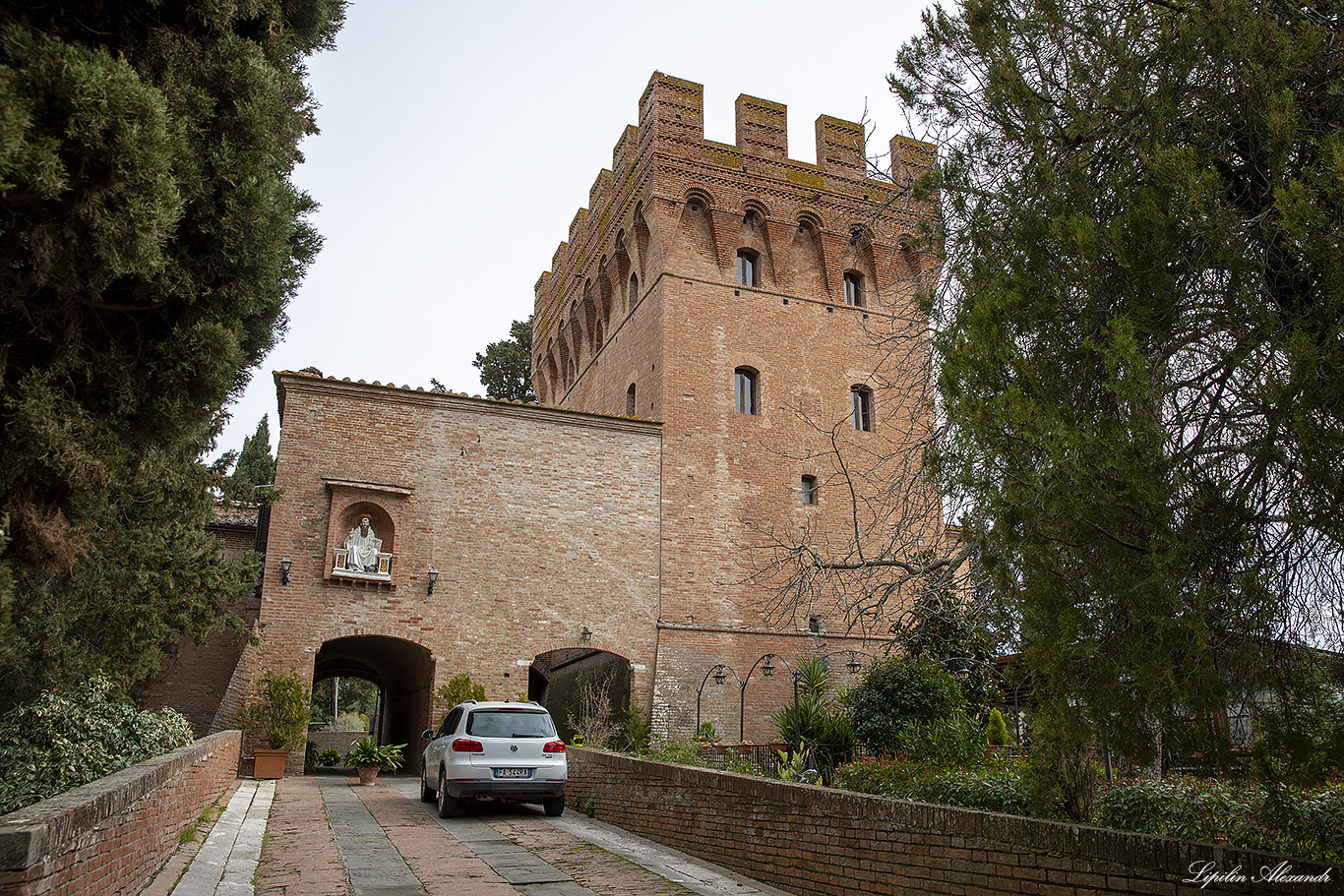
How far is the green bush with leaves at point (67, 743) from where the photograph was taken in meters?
7.42

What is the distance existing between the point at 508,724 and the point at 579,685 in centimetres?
1040

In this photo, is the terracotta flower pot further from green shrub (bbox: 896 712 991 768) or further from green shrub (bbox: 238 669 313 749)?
green shrub (bbox: 896 712 991 768)

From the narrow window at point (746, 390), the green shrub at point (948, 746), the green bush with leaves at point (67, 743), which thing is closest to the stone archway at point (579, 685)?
the narrow window at point (746, 390)

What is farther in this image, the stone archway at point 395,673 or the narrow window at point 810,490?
the narrow window at point 810,490

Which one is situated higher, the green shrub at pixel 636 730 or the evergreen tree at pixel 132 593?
the evergreen tree at pixel 132 593

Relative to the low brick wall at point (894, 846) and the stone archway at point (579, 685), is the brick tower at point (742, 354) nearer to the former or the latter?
the stone archway at point (579, 685)

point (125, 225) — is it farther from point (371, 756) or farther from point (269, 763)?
point (269, 763)

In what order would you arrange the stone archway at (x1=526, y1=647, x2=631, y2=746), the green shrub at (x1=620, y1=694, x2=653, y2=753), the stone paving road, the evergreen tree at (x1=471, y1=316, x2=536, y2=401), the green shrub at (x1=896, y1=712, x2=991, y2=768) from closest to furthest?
the stone paving road < the green shrub at (x1=896, y1=712, x2=991, y2=768) < the green shrub at (x1=620, y1=694, x2=653, y2=753) < the stone archway at (x1=526, y1=647, x2=631, y2=746) < the evergreen tree at (x1=471, y1=316, x2=536, y2=401)

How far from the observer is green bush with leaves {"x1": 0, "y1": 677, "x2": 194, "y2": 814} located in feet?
24.3

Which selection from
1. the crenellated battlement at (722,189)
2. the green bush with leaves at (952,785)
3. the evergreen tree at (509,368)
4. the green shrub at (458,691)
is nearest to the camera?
the green bush with leaves at (952,785)

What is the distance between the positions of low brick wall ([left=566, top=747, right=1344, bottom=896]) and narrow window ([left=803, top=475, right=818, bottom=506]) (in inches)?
454

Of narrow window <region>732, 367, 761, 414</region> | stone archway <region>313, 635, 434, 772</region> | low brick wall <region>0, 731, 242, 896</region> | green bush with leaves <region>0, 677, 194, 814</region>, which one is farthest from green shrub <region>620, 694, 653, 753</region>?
A: low brick wall <region>0, 731, 242, 896</region>

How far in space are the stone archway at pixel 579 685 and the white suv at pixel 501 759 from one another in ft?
17.3

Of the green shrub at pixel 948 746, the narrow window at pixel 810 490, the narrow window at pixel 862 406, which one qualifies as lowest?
the green shrub at pixel 948 746
